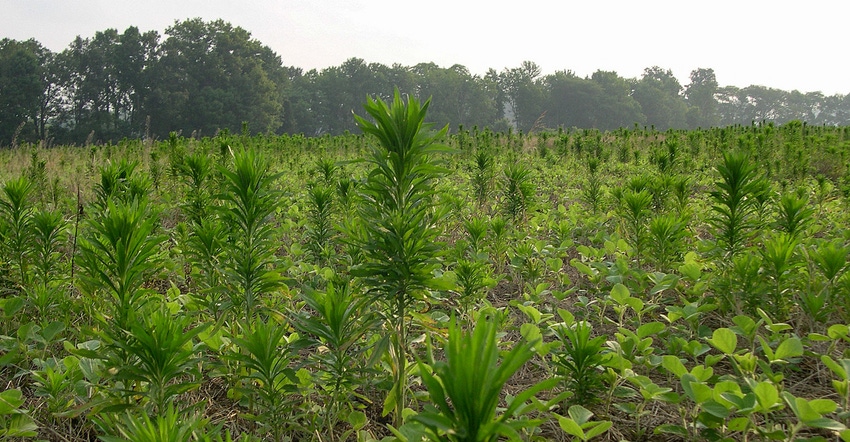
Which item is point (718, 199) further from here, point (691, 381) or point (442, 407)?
point (442, 407)

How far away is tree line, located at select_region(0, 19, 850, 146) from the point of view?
4506 cm

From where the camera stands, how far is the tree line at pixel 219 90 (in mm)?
45062

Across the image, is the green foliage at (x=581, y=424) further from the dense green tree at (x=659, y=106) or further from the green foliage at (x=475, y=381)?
the dense green tree at (x=659, y=106)

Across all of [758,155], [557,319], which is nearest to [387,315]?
[557,319]

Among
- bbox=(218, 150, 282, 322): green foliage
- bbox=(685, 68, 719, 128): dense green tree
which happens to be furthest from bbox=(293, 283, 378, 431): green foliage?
bbox=(685, 68, 719, 128): dense green tree

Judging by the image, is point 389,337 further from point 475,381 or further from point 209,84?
point 209,84

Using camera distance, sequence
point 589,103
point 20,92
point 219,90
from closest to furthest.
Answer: point 20,92 < point 219,90 < point 589,103

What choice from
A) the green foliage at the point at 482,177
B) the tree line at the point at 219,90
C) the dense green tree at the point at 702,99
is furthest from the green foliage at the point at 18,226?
the dense green tree at the point at 702,99

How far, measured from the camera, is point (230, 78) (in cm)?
5241

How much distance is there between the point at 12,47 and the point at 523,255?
65510mm

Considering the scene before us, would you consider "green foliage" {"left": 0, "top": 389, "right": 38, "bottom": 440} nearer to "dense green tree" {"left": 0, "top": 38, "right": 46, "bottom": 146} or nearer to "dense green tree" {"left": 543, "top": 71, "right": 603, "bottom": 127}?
"dense green tree" {"left": 0, "top": 38, "right": 46, "bottom": 146}

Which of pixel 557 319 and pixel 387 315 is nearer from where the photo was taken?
pixel 387 315

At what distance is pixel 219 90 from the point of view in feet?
161

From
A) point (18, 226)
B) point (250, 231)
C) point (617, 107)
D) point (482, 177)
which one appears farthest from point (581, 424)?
point (617, 107)
